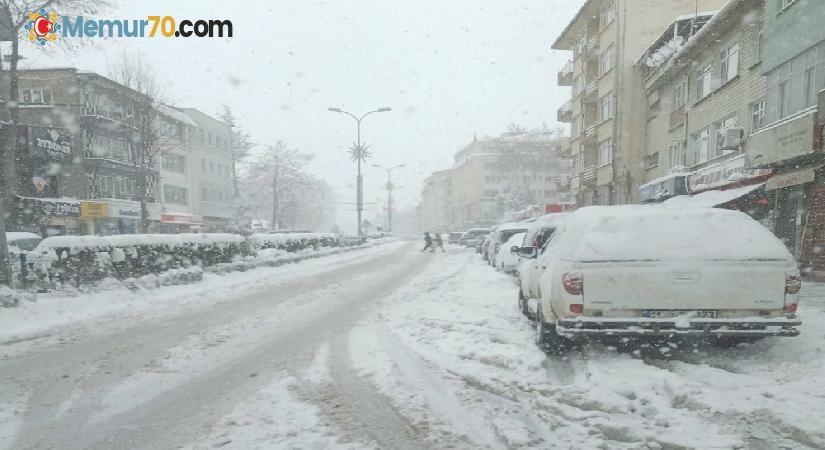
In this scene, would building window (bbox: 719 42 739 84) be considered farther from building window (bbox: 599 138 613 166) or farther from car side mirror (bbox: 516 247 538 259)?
car side mirror (bbox: 516 247 538 259)

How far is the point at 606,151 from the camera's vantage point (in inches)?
1163

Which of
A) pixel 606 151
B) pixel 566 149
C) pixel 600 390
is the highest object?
pixel 566 149

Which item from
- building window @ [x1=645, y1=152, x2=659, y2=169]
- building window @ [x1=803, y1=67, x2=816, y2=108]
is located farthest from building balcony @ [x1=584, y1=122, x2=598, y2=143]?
building window @ [x1=803, y1=67, x2=816, y2=108]

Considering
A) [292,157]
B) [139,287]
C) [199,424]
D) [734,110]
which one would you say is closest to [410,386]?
[199,424]

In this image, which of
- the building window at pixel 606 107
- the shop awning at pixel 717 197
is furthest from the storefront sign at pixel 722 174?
the building window at pixel 606 107

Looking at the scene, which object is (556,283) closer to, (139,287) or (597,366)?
(597,366)

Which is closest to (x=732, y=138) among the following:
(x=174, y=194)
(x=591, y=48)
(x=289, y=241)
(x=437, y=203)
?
(x=289, y=241)

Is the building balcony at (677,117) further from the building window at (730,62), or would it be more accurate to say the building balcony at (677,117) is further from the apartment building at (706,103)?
the building window at (730,62)

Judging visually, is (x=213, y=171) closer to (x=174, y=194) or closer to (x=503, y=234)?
(x=174, y=194)

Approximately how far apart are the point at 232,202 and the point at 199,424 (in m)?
56.8

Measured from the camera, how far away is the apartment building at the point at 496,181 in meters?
69.3

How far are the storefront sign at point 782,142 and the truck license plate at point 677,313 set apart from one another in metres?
9.65

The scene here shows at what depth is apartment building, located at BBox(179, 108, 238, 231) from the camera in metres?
49.2

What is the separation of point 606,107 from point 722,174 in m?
14.2
